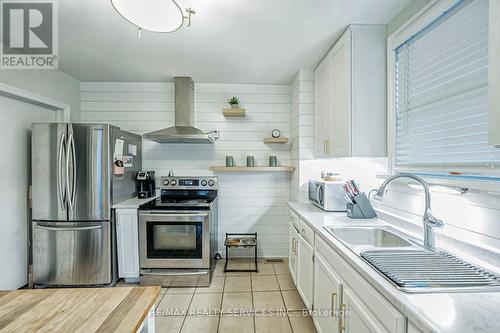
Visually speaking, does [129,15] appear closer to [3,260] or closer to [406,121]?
[406,121]

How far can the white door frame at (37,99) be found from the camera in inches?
92.0

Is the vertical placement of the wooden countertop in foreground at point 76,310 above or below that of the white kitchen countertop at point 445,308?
below

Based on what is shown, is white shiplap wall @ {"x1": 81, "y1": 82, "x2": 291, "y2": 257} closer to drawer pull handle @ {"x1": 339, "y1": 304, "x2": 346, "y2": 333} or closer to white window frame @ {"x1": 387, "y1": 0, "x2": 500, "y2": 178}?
white window frame @ {"x1": 387, "y1": 0, "x2": 500, "y2": 178}

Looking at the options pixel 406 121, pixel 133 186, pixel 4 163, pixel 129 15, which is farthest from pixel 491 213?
pixel 4 163

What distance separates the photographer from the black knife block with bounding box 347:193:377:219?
2.08 m

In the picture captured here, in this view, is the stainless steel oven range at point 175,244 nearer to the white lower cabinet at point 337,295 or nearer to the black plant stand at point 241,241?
the black plant stand at point 241,241

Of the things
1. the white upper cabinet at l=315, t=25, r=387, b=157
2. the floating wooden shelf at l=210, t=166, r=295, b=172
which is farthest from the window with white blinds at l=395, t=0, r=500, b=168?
the floating wooden shelf at l=210, t=166, r=295, b=172

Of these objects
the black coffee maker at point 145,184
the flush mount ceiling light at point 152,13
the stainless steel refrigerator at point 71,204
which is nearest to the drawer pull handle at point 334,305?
the flush mount ceiling light at point 152,13

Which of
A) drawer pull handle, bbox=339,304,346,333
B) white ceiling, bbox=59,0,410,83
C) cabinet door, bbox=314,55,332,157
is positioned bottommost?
drawer pull handle, bbox=339,304,346,333

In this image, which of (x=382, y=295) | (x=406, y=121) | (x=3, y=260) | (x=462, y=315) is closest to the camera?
(x=462, y=315)

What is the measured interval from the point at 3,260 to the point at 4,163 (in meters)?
0.95

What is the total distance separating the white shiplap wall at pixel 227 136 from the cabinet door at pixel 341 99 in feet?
3.84

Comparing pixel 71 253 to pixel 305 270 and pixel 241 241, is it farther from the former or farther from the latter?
pixel 305 270

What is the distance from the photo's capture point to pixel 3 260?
7.89 feet
